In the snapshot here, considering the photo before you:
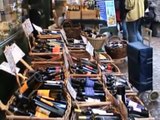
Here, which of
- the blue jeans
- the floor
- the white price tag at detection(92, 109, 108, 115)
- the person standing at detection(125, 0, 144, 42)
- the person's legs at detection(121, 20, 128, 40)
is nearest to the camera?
the white price tag at detection(92, 109, 108, 115)

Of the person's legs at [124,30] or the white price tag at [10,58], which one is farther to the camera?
the person's legs at [124,30]

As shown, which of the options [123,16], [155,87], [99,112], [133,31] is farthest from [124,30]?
[99,112]

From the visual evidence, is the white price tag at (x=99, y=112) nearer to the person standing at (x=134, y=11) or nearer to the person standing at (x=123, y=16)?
the person standing at (x=134, y=11)

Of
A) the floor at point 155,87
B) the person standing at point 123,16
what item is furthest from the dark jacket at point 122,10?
the floor at point 155,87

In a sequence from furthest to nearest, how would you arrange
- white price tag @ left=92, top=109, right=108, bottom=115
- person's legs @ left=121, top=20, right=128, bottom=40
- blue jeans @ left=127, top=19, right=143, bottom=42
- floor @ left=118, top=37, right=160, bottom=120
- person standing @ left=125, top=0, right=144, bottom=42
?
person's legs @ left=121, top=20, right=128, bottom=40 → blue jeans @ left=127, top=19, right=143, bottom=42 → person standing @ left=125, top=0, right=144, bottom=42 → floor @ left=118, top=37, right=160, bottom=120 → white price tag @ left=92, top=109, right=108, bottom=115

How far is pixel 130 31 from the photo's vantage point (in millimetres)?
6410

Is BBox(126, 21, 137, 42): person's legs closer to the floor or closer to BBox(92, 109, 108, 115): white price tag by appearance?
the floor

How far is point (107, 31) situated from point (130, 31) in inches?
18.8

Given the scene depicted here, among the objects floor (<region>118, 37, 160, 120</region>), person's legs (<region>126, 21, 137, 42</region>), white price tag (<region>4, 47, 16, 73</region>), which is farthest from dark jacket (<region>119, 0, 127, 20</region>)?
white price tag (<region>4, 47, 16, 73</region>)

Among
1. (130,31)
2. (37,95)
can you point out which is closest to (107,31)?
(130,31)

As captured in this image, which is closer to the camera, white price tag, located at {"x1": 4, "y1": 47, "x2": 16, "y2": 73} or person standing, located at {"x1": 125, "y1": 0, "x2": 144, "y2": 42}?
white price tag, located at {"x1": 4, "y1": 47, "x2": 16, "y2": 73}

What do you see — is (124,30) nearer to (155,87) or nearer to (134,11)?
(134,11)

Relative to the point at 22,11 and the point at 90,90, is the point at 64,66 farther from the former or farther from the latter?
the point at 22,11

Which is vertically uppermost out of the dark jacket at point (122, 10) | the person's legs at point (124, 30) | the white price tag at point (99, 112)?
the dark jacket at point (122, 10)
